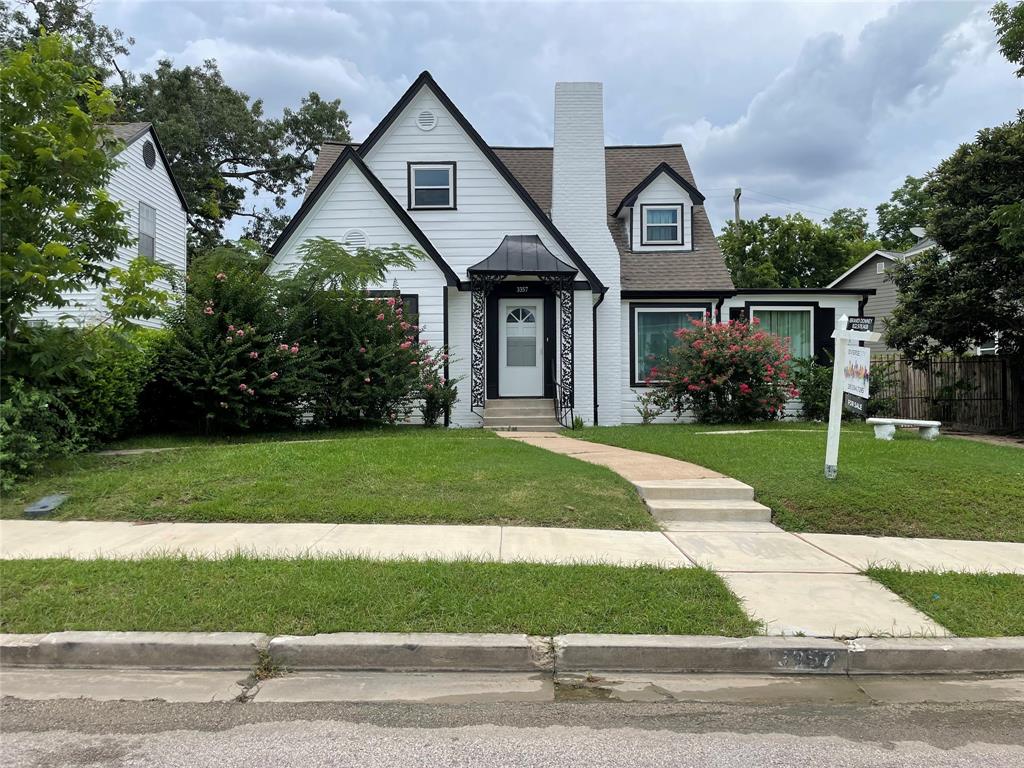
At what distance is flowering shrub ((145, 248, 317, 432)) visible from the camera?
35.4 ft

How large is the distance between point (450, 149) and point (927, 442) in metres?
11.1

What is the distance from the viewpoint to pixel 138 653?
381 centimetres

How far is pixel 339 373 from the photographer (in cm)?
1212

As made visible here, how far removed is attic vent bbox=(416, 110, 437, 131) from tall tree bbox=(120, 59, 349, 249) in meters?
17.6

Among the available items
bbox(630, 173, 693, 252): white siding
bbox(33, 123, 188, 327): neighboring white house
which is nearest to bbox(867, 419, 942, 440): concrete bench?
bbox(630, 173, 693, 252): white siding

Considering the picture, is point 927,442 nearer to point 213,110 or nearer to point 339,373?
point 339,373

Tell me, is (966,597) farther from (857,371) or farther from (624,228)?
(624,228)

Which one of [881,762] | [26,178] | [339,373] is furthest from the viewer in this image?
[339,373]

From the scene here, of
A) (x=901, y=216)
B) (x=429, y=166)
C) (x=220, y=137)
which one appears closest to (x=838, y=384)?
Result: (x=429, y=166)

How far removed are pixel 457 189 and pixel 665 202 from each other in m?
5.55

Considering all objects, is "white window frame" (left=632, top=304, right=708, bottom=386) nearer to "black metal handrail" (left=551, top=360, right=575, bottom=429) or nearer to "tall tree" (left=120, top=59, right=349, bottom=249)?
"black metal handrail" (left=551, top=360, right=575, bottom=429)

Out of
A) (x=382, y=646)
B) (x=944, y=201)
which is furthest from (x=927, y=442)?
(x=382, y=646)

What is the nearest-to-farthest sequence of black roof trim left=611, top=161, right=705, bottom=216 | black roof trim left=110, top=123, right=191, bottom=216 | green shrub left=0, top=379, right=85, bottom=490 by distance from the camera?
1. green shrub left=0, top=379, right=85, bottom=490
2. black roof trim left=611, top=161, right=705, bottom=216
3. black roof trim left=110, top=123, right=191, bottom=216

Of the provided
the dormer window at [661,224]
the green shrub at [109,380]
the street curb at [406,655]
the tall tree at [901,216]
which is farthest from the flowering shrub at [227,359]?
the tall tree at [901,216]
